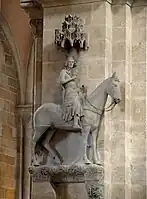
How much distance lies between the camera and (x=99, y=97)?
10.7 metres

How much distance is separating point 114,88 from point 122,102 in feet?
1.46

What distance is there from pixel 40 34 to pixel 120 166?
2.31 metres

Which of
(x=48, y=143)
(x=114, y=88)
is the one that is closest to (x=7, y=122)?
(x=48, y=143)

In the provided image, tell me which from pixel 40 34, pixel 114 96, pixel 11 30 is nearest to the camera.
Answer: pixel 114 96

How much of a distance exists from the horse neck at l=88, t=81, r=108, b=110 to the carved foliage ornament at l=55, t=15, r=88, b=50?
1.94ft

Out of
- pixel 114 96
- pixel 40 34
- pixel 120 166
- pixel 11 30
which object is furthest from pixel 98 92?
pixel 11 30

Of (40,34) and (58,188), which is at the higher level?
(40,34)

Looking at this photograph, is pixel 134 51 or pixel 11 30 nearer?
pixel 134 51

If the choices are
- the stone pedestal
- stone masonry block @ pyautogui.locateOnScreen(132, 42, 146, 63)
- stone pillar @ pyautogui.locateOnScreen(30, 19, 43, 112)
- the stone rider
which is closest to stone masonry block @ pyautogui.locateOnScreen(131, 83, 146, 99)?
stone masonry block @ pyautogui.locateOnScreen(132, 42, 146, 63)

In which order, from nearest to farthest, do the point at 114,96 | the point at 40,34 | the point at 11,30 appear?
the point at 114,96
the point at 40,34
the point at 11,30

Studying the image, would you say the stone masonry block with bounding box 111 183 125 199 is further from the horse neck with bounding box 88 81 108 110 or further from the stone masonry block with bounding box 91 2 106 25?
the stone masonry block with bounding box 91 2 106 25

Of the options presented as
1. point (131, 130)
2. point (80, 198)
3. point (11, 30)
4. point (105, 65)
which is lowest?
point (80, 198)

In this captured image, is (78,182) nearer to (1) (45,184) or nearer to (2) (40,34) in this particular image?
(1) (45,184)

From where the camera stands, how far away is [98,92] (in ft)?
35.2
